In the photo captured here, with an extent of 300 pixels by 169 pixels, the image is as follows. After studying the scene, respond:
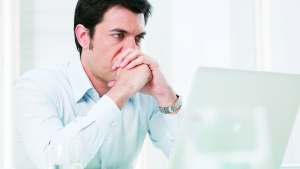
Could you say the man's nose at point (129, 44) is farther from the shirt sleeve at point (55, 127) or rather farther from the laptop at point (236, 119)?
the laptop at point (236, 119)

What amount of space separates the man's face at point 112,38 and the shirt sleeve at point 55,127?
0.28 m

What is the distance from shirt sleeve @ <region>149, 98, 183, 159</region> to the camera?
6.14ft

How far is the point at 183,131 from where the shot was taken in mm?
1087

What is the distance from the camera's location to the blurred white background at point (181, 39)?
3875mm

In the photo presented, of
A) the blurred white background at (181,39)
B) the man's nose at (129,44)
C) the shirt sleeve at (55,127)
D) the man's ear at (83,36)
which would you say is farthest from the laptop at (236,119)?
the blurred white background at (181,39)

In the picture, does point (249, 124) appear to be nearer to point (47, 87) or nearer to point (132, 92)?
point (132, 92)

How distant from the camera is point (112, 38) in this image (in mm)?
1917

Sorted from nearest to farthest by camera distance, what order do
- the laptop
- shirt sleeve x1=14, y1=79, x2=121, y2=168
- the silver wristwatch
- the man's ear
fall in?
the laptop, shirt sleeve x1=14, y1=79, x2=121, y2=168, the silver wristwatch, the man's ear

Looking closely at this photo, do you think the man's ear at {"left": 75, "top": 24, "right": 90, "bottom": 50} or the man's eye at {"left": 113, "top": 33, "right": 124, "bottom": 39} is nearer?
the man's eye at {"left": 113, "top": 33, "right": 124, "bottom": 39}

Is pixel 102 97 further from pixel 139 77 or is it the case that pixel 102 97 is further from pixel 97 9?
pixel 97 9

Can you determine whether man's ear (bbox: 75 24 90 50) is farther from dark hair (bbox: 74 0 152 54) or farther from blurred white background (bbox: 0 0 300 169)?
blurred white background (bbox: 0 0 300 169)

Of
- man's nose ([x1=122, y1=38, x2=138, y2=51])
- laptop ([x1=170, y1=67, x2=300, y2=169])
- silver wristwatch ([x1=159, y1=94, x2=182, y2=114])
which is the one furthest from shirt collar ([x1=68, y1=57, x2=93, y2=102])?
laptop ([x1=170, y1=67, x2=300, y2=169])

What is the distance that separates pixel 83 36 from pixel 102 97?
0.50 meters

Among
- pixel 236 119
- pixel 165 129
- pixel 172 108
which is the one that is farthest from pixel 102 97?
pixel 236 119
